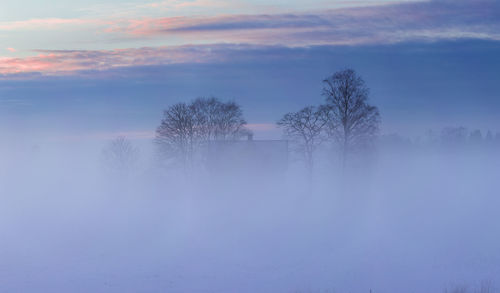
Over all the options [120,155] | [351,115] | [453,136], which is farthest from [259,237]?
[453,136]

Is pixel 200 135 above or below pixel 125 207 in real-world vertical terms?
above

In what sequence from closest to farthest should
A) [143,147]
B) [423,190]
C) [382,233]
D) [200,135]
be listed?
[382,233], [423,190], [200,135], [143,147]

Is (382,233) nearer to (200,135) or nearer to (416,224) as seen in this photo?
(416,224)

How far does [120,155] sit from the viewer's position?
86.0 meters

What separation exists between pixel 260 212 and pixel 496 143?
105402 mm

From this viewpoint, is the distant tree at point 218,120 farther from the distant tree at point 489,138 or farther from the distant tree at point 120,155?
the distant tree at point 489,138

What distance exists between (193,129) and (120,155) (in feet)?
111

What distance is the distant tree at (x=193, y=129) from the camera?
183ft

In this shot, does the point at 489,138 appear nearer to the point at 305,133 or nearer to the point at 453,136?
the point at 453,136

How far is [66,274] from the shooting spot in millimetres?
25297

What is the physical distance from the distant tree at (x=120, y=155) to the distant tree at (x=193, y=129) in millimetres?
29070

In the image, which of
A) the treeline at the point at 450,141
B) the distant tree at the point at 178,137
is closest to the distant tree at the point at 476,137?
the treeline at the point at 450,141

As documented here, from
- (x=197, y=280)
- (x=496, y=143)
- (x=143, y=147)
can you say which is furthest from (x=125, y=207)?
(x=496, y=143)

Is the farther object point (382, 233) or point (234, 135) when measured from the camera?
point (234, 135)
